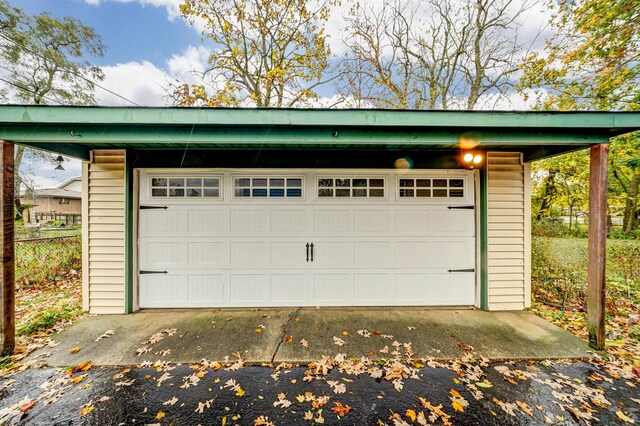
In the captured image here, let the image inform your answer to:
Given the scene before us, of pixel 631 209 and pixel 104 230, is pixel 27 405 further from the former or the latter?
pixel 631 209

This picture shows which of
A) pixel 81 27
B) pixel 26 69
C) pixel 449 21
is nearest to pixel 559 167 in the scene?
pixel 449 21

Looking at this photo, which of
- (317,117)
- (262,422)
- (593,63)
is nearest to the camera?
(262,422)

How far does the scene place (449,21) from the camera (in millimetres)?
8023

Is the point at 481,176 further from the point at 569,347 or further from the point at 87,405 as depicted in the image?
the point at 87,405

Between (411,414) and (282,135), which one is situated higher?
(282,135)

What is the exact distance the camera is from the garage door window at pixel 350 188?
3805 mm

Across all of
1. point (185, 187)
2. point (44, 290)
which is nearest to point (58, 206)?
point (44, 290)

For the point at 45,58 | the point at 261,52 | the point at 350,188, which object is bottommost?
the point at 350,188

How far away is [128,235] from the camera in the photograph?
3609mm

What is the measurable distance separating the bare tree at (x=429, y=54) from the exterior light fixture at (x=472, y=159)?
5.34 metres

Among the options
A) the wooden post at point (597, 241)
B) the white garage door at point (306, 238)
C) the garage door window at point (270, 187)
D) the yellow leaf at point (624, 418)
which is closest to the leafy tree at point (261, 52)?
the garage door window at point (270, 187)

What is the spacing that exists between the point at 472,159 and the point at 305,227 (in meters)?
2.66

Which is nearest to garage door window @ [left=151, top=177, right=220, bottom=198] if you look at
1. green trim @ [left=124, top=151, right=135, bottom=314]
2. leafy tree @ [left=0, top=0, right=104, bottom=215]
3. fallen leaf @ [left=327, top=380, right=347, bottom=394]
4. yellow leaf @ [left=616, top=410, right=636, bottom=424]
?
green trim @ [left=124, top=151, right=135, bottom=314]

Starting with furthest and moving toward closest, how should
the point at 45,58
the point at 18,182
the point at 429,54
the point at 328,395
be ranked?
1. the point at 45,58
2. the point at 18,182
3. the point at 429,54
4. the point at 328,395
